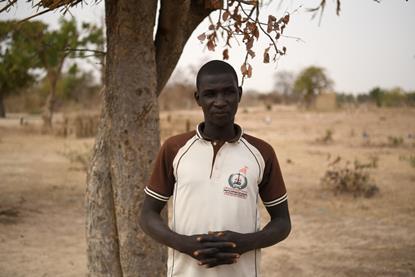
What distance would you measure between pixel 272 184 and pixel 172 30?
1773 millimetres

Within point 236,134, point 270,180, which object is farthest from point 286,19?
point 270,180

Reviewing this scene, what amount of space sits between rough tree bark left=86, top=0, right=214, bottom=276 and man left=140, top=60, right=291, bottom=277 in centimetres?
113

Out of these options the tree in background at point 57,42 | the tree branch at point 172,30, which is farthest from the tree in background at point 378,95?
the tree branch at point 172,30

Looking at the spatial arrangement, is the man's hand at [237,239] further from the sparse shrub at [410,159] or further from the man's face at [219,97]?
the sparse shrub at [410,159]

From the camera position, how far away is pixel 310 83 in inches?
1594

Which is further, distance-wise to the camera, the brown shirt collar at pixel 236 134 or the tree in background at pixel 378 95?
the tree in background at pixel 378 95

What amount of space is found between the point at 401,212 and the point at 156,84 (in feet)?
17.9

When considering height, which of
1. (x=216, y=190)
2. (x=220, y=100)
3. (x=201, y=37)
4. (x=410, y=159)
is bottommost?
(x=410, y=159)

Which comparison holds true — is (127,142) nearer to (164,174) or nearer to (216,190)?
(164,174)

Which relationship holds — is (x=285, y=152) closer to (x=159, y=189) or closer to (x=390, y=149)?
(x=390, y=149)

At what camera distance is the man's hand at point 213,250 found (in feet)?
5.50

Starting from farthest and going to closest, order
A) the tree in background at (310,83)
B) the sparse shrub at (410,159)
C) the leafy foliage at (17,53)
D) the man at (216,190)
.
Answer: the tree in background at (310,83) < the leafy foliage at (17,53) < the sparse shrub at (410,159) < the man at (216,190)

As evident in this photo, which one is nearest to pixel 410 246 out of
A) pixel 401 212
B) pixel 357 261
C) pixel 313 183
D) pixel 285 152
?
pixel 357 261

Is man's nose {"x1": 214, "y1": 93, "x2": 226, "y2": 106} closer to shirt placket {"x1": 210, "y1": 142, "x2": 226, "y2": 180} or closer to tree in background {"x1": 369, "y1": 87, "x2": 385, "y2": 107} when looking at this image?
shirt placket {"x1": 210, "y1": 142, "x2": 226, "y2": 180}
